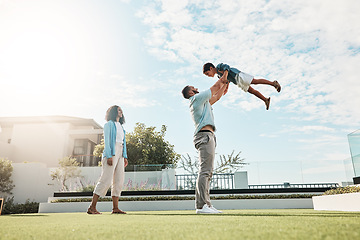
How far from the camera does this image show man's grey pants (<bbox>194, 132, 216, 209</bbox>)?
10.7ft

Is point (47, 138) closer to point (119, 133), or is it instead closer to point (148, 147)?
point (148, 147)

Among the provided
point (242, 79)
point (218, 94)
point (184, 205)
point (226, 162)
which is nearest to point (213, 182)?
point (184, 205)

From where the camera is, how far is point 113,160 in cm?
411

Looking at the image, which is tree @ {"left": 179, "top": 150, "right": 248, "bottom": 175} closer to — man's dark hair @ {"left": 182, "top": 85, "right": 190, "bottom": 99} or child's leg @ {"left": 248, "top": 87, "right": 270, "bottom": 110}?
man's dark hair @ {"left": 182, "top": 85, "right": 190, "bottom": 99}

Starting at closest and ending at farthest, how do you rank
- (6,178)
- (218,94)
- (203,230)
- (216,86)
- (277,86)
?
1. (203,230)
2. (277,86)
3. (216,86)
4. (218,94)
5. (6,178)

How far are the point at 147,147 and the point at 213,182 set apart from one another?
34.6 ft

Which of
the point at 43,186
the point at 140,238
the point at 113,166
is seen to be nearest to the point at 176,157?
the point at 43,186

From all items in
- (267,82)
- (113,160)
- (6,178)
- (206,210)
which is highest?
(267,82)

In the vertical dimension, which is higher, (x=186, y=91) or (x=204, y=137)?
(x=186, y=91)

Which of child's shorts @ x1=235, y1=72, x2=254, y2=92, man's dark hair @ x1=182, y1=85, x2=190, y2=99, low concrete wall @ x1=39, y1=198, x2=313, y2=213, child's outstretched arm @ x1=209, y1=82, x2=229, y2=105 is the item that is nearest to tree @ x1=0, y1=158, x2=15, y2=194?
low concrete wall @ x1=39, y1=198, x2=313, y2=213

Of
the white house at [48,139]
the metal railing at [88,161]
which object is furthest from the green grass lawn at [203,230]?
the white house at [48,139]

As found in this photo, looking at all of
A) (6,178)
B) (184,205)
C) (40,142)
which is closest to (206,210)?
(184,205)

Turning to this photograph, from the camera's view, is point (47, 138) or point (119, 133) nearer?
point (119, 133)

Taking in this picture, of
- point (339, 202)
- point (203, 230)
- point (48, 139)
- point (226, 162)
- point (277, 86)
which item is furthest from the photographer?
point (48, 139)
